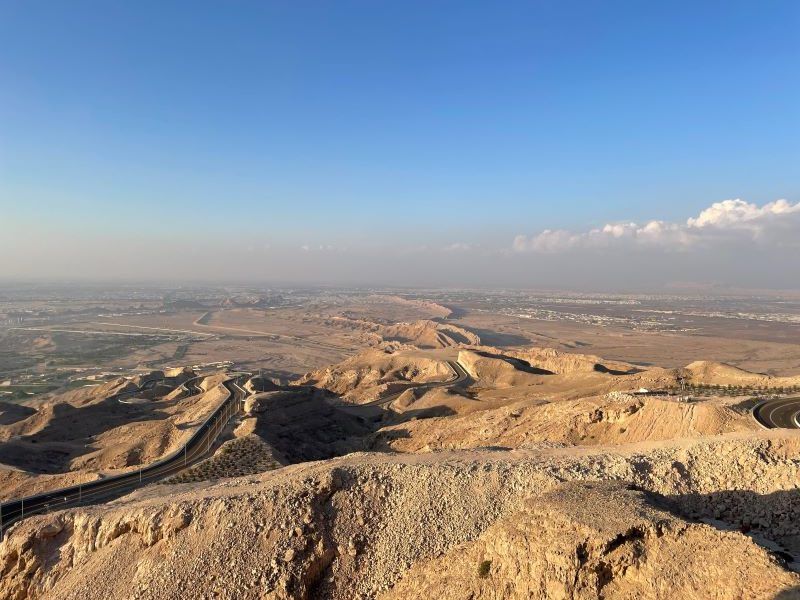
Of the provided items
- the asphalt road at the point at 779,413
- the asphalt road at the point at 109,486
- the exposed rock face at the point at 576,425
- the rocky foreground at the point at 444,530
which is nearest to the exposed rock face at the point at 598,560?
the rocky foreground at the point at 444,530

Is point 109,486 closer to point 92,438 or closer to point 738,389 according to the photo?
point 92,438

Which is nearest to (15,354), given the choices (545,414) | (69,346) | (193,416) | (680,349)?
(69,346)

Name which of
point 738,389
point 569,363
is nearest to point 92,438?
point 738,389

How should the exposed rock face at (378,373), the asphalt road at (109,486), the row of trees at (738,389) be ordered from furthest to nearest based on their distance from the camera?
the exposed rock face at (378,373)
the row of trees at (738,389)
the asphalt road at (109,486)

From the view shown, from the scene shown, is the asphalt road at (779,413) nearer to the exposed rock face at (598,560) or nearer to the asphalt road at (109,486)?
the exposed rock face at (598,560)

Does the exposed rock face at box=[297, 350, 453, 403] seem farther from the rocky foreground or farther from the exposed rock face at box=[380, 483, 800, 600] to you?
the exposed rock face at box=[380, 483, 800, 600]

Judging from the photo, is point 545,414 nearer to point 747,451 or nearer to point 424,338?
point 747,451
